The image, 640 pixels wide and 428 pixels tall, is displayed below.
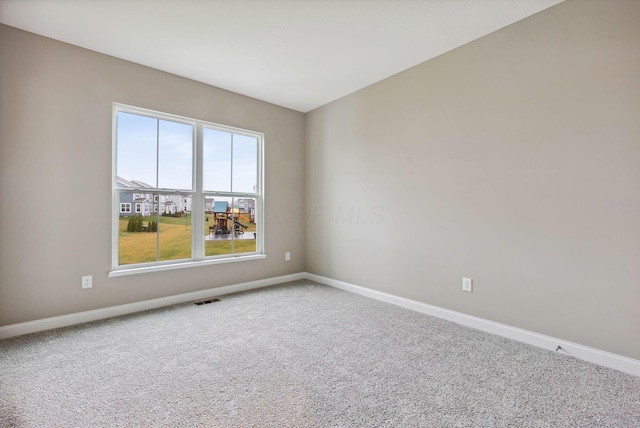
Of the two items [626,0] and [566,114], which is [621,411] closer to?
[566,114]

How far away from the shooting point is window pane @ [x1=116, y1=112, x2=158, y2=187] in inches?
121

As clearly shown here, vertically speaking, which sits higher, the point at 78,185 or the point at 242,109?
the point at 242,109

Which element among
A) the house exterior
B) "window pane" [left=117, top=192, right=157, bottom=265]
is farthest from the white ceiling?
"window pane" [left=117, top=192, right=157, bottom=265]

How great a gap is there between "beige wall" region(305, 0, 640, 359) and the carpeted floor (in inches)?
17.6

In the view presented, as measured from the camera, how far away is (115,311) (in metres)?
2.94

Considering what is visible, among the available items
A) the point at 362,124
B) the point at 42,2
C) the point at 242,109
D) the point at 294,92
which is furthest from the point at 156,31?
the point at 362,124

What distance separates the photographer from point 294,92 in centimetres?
383

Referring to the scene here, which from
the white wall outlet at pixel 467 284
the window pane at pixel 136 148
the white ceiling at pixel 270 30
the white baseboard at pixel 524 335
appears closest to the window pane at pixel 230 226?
the window pane at pixel 136 148

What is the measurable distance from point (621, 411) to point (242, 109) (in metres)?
4.36

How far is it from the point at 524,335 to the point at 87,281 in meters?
3.99

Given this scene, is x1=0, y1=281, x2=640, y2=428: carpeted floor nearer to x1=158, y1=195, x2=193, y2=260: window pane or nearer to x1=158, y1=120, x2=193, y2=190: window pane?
x1=158, y1=195, x2=193, y2=260: window pane

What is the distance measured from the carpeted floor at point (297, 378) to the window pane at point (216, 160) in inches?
68.3

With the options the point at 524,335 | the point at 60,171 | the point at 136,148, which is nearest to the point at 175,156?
the point at 136,148

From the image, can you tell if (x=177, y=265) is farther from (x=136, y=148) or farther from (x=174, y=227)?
(x=136, y=148)
